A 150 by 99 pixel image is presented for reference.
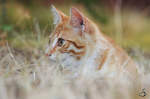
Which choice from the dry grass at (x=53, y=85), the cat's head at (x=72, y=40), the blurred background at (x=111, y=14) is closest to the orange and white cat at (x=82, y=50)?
the cat's head at (x=72, y=40)

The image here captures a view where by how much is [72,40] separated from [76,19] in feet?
0.65

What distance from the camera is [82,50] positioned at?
9.65 feet

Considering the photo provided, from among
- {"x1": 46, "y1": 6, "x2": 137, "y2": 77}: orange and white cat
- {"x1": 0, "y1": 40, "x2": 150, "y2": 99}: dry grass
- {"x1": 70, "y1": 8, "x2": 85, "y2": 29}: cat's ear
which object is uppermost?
{"x1": 70, "y1": 8, "x2": 85, "y2": 29}: cat's ear

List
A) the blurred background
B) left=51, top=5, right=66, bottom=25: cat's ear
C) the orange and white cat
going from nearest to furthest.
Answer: the orange and white cat
left=51, top=5, right=66, bottom=25: cat's ear
the blurred background

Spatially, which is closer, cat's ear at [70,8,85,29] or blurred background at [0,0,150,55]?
cat's ear at [70,8,85,29]

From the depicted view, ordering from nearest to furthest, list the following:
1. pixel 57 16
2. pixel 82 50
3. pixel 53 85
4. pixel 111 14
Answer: pixel 53 85
pixel 82 50
pixel 57 16
pixel 111 14

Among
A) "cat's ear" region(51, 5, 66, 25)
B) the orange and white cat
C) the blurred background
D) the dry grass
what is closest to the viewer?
the dry grass

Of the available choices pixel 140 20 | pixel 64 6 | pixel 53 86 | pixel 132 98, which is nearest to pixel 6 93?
pixel 53 86

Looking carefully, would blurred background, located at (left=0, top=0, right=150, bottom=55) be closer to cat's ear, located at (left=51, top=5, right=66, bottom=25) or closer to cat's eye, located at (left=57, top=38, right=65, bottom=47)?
cat's ear, located at (left=51, top=5, right=66, bottom=25)

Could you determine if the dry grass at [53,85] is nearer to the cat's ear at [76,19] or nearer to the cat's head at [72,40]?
the cat's head at [72,40]

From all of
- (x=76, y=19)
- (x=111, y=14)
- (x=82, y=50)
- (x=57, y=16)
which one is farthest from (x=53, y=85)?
(x=111, y=14)

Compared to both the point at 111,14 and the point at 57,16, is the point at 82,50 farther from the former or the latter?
the point at 111,14

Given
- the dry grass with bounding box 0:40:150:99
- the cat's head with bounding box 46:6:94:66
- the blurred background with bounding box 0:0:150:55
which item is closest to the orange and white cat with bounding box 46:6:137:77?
the cat's head with bounding box 46:6:94:66

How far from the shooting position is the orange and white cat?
2.93 metres
